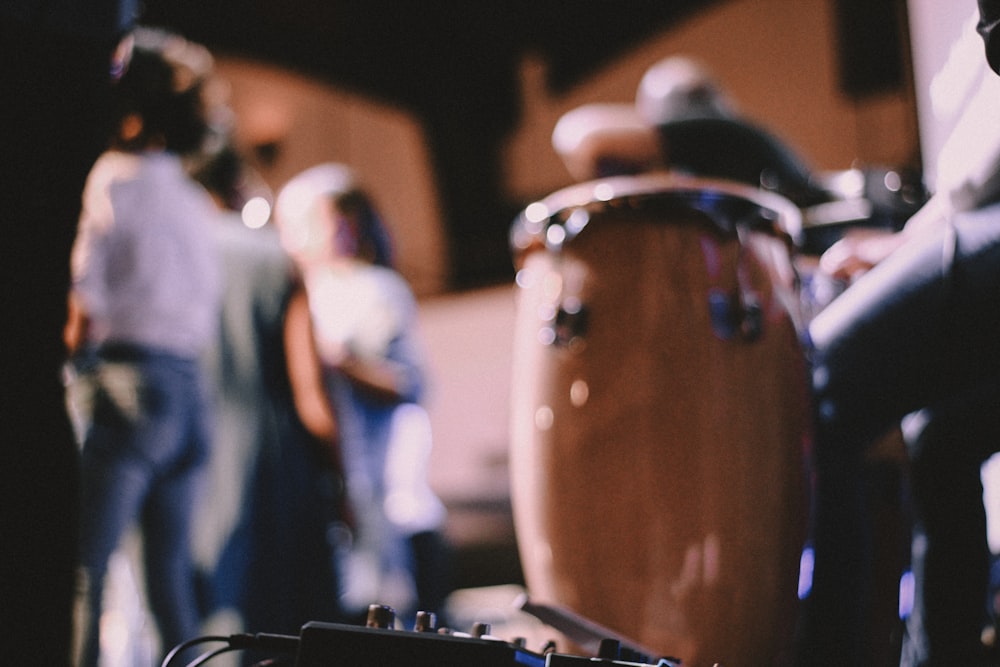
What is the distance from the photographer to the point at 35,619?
0.99m

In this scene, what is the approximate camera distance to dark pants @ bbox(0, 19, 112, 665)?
1.00 m

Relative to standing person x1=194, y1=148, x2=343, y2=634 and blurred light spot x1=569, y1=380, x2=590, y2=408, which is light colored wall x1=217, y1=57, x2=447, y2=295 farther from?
blurred light spot x1=569, y1=380, x2=590, y2=408

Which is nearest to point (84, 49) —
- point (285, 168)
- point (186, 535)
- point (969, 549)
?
point (186, 535)

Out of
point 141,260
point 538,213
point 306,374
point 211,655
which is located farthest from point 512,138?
point 211,655

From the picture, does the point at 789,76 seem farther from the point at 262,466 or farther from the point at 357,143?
the point at 262,466

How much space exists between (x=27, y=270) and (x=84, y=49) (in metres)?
0.30

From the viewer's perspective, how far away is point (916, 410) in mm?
1217

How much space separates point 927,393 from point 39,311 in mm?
1124

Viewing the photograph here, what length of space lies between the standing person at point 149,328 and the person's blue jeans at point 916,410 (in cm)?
128

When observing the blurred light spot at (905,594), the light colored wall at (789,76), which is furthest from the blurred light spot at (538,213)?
the light colored wall at (789,76)

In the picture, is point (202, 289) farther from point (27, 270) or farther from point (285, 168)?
point (285, 168)

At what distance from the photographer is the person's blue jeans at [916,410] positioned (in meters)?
1.12

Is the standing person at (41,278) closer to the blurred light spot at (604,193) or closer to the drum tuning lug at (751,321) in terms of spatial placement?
the blurred light spot at (604,193)

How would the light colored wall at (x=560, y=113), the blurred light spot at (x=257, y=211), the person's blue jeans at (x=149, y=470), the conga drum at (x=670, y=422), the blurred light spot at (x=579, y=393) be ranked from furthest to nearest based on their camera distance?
the light colored wall at (x=560, y=113)
the blurred light spot at (x=257, y=211)
the person's blue jeans at (x=149, y=470)
the blurred light spot at (x=579, y=393)
the conga drum at (x=670, y=422)
